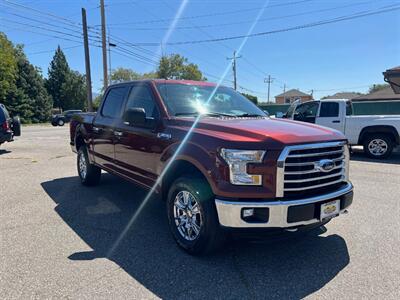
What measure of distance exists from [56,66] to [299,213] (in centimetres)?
6434

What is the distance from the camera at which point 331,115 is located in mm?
11055

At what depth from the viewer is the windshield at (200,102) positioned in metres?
4.37

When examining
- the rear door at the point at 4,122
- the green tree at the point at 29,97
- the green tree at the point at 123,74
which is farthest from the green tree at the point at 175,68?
the rear door at the point at 4,122

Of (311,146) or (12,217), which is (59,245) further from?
(311,146)

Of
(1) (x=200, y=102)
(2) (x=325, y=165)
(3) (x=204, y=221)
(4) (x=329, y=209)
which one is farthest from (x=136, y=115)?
(4) (x=329, y=209)

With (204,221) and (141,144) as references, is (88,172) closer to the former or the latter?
(141,144)

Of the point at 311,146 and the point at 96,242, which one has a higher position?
the point at 311,146

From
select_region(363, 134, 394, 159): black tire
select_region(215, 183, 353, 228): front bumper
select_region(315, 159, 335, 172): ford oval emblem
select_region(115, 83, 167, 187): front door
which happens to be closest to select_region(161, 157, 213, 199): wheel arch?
select_region(115, 83, 167, 187): front door

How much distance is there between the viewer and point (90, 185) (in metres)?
6.86

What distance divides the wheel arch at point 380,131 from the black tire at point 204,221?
8.68 meters

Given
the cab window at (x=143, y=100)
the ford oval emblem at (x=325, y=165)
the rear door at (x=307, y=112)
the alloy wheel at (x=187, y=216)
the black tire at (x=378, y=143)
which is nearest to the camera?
the ford oval emblem at (x=325, y=165)

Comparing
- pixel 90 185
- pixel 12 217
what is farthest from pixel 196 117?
pixel 90 185

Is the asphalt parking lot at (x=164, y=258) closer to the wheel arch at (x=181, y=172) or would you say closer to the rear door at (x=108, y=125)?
the wheel arch at (x=181, y=172)

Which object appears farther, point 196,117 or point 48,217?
point 48,217
